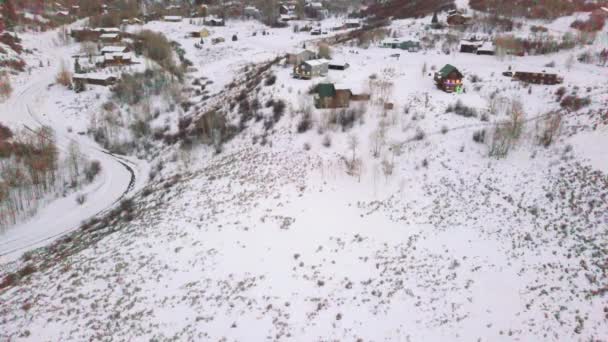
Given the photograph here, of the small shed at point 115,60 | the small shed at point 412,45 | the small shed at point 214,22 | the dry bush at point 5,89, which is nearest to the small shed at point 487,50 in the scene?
the small shed at point 412,45

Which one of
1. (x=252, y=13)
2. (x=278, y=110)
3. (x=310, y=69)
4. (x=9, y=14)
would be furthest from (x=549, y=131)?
(x=9, y=14)

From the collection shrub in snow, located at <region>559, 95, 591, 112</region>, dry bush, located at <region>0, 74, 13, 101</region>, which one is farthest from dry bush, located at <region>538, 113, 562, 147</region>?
dry bush, located at <region>0, 74, 13, 101</region>

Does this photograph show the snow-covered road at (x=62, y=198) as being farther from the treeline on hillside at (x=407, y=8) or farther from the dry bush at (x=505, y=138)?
the treeline on hillside at (x=407, y=8)

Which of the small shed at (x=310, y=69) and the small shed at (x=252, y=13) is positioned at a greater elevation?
the small shed at (x=252, y=13)

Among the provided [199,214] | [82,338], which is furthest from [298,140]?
[82,338]

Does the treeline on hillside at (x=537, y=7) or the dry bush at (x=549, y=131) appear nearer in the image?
the dry bush at (x=549, y=131)

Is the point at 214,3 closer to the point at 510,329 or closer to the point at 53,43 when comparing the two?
the point at 53,43

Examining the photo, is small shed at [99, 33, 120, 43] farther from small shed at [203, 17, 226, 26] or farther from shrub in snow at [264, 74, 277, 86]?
shrub in snow at [264, 74, 277, 86]

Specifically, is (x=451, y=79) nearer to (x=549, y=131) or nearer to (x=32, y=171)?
(x=549, y=131)
